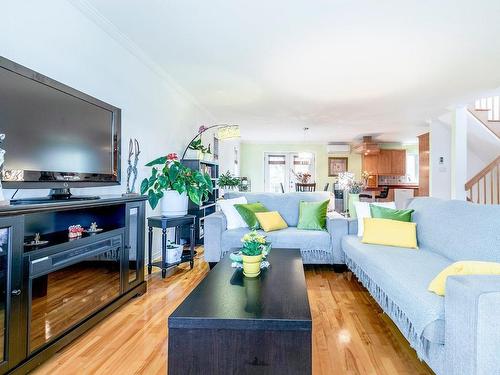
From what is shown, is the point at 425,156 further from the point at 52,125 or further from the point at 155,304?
the point at 52,125

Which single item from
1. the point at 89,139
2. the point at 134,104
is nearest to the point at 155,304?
the point at 89,139

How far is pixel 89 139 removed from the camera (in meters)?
2.15

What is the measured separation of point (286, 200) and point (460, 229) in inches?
78.4

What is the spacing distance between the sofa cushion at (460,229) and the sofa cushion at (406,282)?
0.12 m

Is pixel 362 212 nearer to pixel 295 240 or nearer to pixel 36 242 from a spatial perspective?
pixel 295 240

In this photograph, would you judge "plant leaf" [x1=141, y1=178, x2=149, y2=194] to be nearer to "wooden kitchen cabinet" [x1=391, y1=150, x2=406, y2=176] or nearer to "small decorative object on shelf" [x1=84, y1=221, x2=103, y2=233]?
"small decorative object on shelf" [x1=84, y1=221, x2=103, y2=233]

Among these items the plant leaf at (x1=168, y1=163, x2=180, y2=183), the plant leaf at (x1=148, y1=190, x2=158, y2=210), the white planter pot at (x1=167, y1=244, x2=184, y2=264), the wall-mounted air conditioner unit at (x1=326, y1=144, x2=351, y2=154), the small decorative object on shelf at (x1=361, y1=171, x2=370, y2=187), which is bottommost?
the white planter pot at (x1=167, y1=244, x2=184, y2=264)

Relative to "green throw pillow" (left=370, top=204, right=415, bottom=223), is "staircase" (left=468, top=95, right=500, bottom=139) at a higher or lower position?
higher

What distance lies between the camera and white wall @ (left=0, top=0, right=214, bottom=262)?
1890 mm

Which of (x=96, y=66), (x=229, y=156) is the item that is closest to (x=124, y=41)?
(x=96, y=66)

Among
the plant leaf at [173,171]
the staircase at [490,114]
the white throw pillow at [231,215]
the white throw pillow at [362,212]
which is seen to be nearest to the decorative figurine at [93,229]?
the plant leaf at [173,171]

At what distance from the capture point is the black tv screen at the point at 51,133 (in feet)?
5.07

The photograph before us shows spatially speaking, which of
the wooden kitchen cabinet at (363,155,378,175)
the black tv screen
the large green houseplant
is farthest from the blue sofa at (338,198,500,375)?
the wooden kitchen cabinet at (363,155,378,175)

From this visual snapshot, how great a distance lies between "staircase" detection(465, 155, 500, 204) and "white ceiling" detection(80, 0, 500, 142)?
136 centimetres
